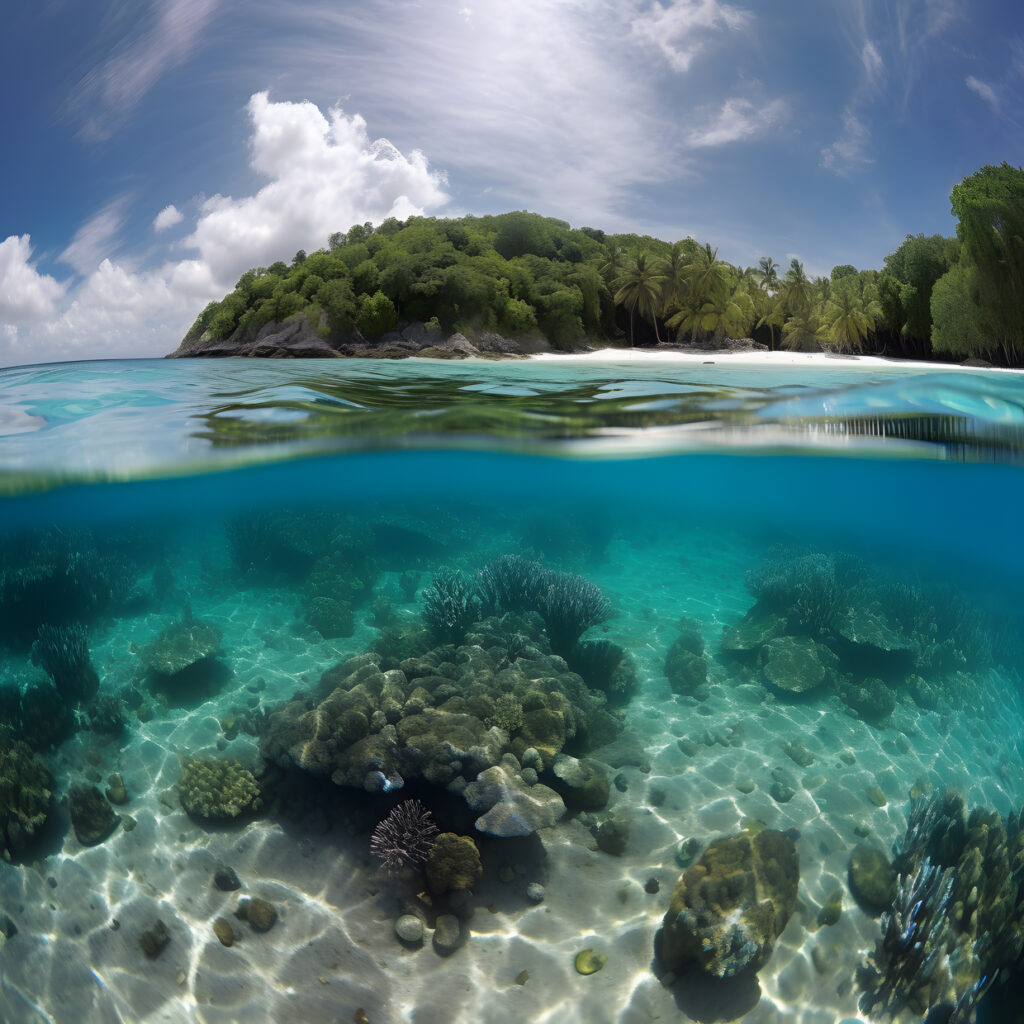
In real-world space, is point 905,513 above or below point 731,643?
above

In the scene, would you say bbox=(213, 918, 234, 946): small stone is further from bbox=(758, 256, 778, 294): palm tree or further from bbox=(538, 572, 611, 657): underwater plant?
bbox=(758, 256, 778, 294): palm tree

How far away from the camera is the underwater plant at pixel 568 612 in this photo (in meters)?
8.88

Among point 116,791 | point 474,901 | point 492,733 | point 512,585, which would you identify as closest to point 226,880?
point 116,791

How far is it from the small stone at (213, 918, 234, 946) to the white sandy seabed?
0.09m

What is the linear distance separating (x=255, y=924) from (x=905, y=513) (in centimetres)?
2104

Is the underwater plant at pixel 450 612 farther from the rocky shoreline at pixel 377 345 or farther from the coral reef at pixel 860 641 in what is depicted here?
the rocky shoreline at pixel 377 345

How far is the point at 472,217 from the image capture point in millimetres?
77250

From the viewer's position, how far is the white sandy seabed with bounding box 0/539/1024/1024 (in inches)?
208

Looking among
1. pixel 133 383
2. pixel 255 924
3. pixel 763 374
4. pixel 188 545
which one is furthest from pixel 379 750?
pixel 188 545

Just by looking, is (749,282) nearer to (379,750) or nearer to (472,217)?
(472,217)

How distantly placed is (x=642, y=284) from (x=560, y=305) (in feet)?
29.2

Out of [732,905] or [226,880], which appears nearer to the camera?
[732,905]

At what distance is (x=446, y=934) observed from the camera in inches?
213

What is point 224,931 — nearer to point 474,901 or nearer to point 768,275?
point 474,901
